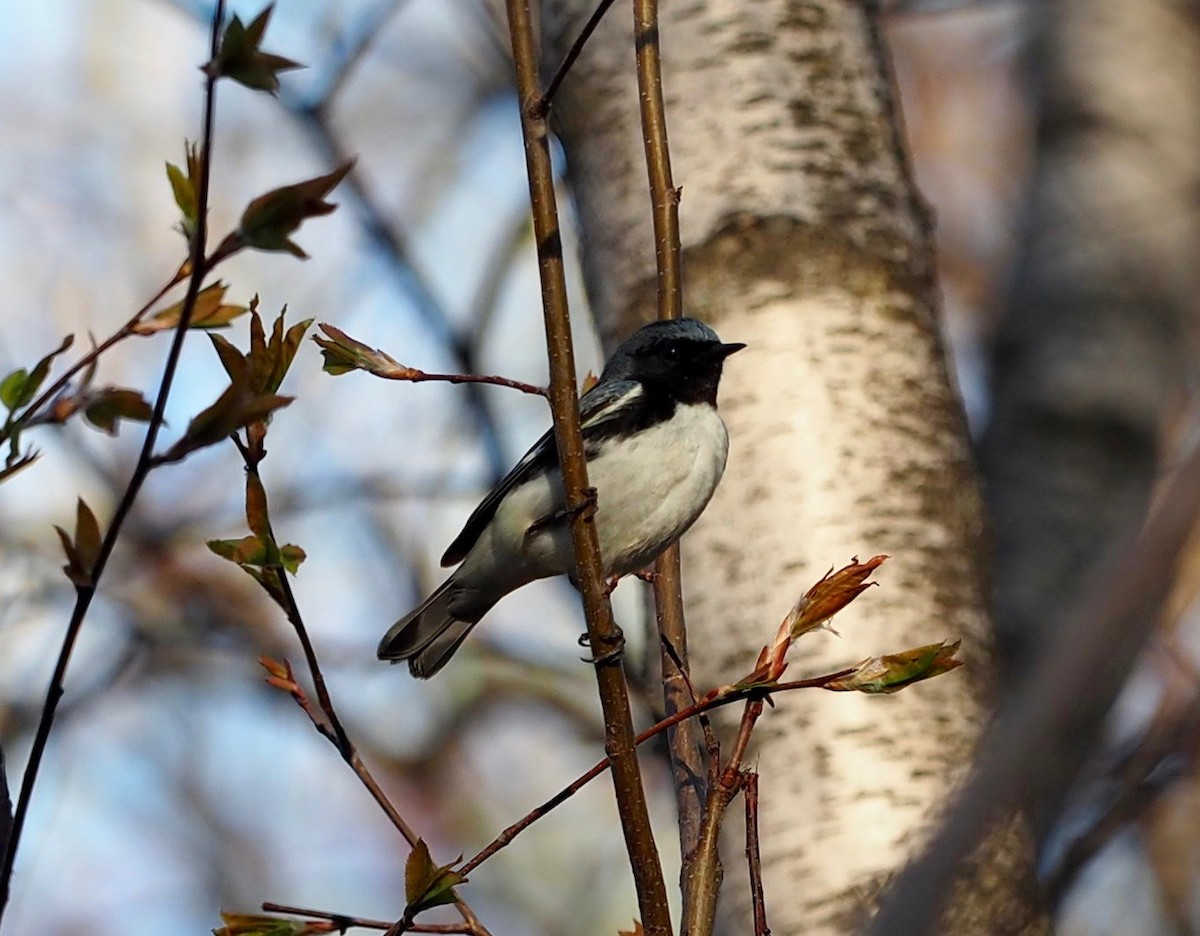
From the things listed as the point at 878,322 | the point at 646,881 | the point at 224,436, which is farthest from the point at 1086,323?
the point at 224,436

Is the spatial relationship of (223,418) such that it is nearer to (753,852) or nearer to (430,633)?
(753,852)

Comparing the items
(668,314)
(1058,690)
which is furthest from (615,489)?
(1058,690)

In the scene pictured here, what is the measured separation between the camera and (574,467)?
84.8 inches

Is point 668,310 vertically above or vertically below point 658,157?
below

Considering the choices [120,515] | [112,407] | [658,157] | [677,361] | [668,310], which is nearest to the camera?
[120,515]

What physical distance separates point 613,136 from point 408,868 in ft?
8.55

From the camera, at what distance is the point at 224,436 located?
5.44 feet

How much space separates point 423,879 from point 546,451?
6.15 feet

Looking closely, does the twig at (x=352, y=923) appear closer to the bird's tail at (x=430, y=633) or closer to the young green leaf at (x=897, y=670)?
the young green leaf at (x=897, y=670)

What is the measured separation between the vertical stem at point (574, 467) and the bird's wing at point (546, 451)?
5.14 feet

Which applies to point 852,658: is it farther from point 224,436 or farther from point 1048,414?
point 1048,414

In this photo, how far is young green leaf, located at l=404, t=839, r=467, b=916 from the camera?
206 centimetres

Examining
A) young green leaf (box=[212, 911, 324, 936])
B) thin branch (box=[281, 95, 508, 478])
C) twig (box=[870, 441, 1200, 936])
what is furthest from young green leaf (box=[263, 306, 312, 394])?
thin branch (box=[281, 95, 508, 478])

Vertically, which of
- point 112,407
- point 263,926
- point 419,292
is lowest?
point 263,926
